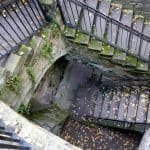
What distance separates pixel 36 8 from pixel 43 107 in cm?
263

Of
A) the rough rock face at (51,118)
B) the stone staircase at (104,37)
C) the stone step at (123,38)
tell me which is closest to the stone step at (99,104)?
the rough rock face at (51,118)

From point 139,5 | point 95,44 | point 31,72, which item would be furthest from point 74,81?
point 31,72

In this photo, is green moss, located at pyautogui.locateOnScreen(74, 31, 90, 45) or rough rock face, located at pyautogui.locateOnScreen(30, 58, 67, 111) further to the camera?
rough rock face, located at pyautogui.locateOnScreen(30, 58, 67, 111)

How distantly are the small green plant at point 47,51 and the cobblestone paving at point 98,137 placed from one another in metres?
2.12

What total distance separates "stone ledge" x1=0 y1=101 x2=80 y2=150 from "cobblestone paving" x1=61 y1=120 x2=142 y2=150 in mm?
3190

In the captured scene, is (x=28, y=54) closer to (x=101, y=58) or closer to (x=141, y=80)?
(x=101, y=58)

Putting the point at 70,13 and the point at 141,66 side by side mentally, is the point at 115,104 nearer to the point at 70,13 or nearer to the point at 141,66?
the point at 141,66

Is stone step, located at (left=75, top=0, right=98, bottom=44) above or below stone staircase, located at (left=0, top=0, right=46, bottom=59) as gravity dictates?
above

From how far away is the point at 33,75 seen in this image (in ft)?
28.4

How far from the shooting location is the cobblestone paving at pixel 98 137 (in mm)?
10352

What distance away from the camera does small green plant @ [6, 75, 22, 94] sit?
811cm

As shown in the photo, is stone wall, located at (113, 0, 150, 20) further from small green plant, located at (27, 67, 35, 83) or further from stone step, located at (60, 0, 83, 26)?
small green plant, located at (27, 67, 35, 83)

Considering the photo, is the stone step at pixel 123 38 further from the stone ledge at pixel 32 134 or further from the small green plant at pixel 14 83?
the stone ledge at pixel 32 134

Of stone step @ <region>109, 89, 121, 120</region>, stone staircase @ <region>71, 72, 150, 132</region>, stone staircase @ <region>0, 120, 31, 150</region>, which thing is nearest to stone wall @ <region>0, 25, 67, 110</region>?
stone staircase @ <region>0, 120, 31, 150</region>
